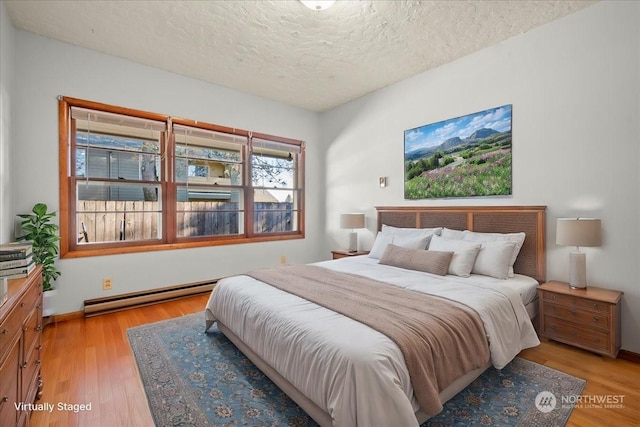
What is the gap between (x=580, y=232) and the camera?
2.37 metres

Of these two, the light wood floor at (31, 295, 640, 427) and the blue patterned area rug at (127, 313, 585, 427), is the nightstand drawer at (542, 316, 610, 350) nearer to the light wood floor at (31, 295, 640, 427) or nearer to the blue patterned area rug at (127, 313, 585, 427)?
the light wood floor at (31, 295, 640, 427)

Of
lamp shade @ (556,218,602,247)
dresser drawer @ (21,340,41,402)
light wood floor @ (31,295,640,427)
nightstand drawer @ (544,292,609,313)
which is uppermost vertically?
lamp shade @ (556,218,602,247)

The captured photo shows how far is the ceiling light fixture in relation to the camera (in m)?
2.27

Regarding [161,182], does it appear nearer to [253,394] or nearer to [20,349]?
[20,349]

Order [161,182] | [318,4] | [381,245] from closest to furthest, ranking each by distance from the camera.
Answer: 1. [318,4]
2. [381,245]
3. [161,182]

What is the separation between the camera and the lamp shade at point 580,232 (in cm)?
234

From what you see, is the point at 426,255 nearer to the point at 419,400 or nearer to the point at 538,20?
the point at 419,400

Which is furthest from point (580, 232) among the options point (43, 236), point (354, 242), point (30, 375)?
point (43, 236)

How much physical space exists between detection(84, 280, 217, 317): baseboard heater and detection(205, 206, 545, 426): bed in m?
1.26

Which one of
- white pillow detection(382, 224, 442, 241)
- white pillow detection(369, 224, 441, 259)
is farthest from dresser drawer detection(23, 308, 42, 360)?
white pillow detection(382, 224, 442, 241)

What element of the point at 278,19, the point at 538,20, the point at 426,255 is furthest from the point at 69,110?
the point at 538,20

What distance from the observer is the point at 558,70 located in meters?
2.68

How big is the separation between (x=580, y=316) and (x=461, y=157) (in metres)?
1.82

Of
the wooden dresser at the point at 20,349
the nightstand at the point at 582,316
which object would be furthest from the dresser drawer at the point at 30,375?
the nightstand at the point at 582,316
